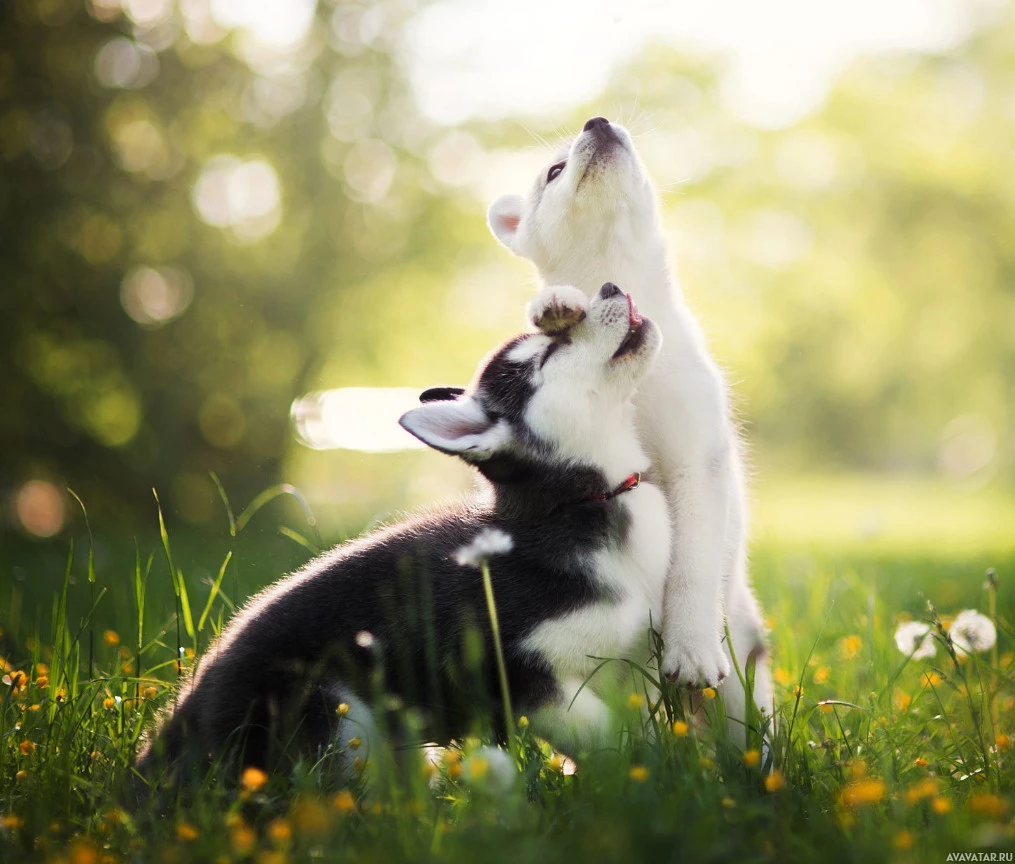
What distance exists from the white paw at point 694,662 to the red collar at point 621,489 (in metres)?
0.49

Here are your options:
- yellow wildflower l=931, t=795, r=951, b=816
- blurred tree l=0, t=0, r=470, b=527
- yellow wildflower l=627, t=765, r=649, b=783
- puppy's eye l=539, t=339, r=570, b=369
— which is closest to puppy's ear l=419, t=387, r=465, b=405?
puppy's eye l=539, t=339, r=570, b=369

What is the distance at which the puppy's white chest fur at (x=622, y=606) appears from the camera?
2.80 metres

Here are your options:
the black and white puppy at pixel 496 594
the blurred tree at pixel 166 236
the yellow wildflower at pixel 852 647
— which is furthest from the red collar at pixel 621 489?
the blurred tree at pixel 166 236

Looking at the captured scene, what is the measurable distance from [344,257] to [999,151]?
15981 millimetres

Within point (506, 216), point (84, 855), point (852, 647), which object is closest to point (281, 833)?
point (84, 855)

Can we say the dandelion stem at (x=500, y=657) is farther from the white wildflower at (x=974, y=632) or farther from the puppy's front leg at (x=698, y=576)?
the white wildflower at (x=974, y=632)

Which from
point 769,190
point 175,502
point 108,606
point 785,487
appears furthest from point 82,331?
point 785,487

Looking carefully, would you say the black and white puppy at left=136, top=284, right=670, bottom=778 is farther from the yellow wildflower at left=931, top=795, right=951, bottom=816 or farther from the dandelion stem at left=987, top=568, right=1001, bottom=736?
the dandelion stem at left=987, top=568, right=1001, bottom=736

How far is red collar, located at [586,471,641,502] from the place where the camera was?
3027 mm

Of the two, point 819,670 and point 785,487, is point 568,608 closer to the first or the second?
point 819,670

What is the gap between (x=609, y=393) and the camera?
121 inches

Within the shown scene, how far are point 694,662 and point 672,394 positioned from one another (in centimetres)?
92

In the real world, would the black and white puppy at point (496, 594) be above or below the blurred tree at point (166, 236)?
below

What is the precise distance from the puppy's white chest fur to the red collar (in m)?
0.03
